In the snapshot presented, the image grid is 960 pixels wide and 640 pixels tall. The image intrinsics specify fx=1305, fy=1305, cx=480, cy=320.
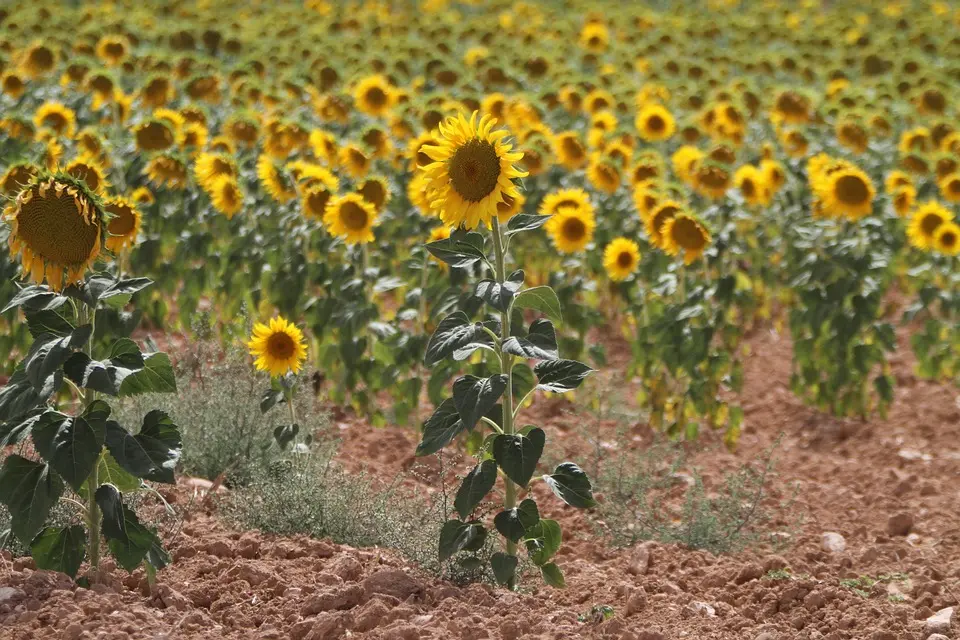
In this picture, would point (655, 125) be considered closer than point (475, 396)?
No

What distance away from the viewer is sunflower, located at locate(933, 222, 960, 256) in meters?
6.89

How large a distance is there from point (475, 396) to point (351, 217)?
7.46 ft

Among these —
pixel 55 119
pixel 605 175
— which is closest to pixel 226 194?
pixel 55 119

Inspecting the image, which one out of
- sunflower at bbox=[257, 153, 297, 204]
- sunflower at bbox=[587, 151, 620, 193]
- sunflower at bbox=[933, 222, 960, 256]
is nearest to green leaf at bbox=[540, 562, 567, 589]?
sunflower at bbox=[257, 153, 297, 204]

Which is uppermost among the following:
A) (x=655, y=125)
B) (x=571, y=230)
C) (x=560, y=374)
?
(x=655, y=125)

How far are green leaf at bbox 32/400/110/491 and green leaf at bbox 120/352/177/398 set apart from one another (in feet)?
0.50

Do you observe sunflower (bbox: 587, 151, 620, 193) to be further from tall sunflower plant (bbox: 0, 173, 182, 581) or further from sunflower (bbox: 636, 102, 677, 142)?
Answer: tall sunflower plant (bbox: 0, 173, 182, 581)

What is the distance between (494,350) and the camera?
3818mm

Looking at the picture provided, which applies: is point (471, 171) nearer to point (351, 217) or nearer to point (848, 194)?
point (351, 217)

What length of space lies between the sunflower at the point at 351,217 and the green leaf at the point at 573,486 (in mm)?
2169

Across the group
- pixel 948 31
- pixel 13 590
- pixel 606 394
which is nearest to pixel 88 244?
pixel 13 590

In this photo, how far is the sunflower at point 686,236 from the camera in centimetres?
595

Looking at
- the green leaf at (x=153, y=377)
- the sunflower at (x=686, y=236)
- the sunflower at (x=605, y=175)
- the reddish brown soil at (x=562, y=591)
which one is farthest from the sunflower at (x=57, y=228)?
the sunflower at (x=605, y=175)

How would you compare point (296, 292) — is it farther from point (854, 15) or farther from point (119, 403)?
point (854, 15)
